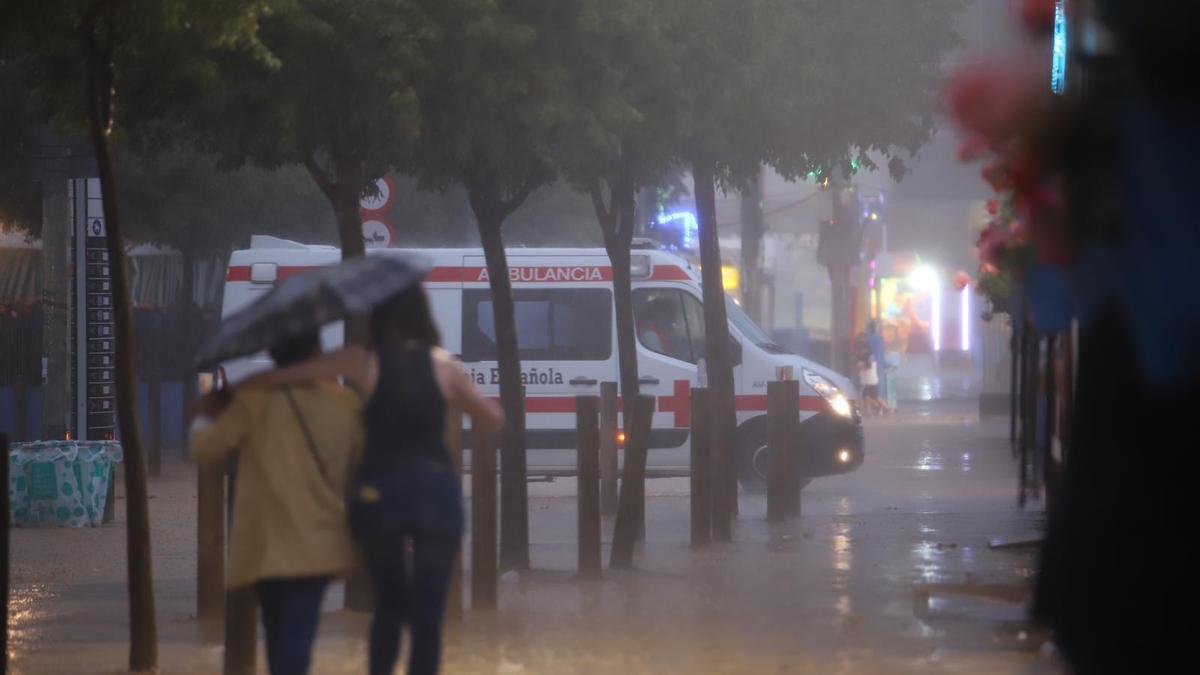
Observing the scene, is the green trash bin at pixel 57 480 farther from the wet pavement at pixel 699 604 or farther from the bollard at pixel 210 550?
the bollard at pixel 210 550

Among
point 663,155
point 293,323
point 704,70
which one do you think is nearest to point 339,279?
point 293,323

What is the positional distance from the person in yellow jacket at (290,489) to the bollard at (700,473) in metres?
7.29

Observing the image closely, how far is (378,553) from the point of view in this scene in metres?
5.47

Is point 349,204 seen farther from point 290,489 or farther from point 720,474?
point 290,489

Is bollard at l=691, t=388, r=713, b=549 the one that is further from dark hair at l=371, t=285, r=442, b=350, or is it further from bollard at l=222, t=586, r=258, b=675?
dark hair at l=371, t=285, r=442, b=350

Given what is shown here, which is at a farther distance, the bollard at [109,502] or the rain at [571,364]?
the bollard at [109,502]

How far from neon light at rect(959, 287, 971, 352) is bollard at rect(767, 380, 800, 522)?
5434 cm

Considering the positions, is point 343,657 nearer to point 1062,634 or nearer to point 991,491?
point 1062,634

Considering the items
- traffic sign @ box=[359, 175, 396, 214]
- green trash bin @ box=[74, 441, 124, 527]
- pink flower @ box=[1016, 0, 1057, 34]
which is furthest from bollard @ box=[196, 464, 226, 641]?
traffic sign @ box=[359, 175, 396, 214]

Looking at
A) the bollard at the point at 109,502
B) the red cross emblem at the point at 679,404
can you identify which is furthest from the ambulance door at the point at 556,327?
the bollard at the point at 109,502

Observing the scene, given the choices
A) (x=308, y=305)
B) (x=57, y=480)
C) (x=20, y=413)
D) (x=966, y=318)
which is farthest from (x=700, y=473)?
(x=966, y=318)

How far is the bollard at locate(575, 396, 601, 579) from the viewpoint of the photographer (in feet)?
35.1

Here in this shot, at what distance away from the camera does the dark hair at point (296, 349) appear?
561 centimetres

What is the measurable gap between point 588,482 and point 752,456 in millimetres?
8074
